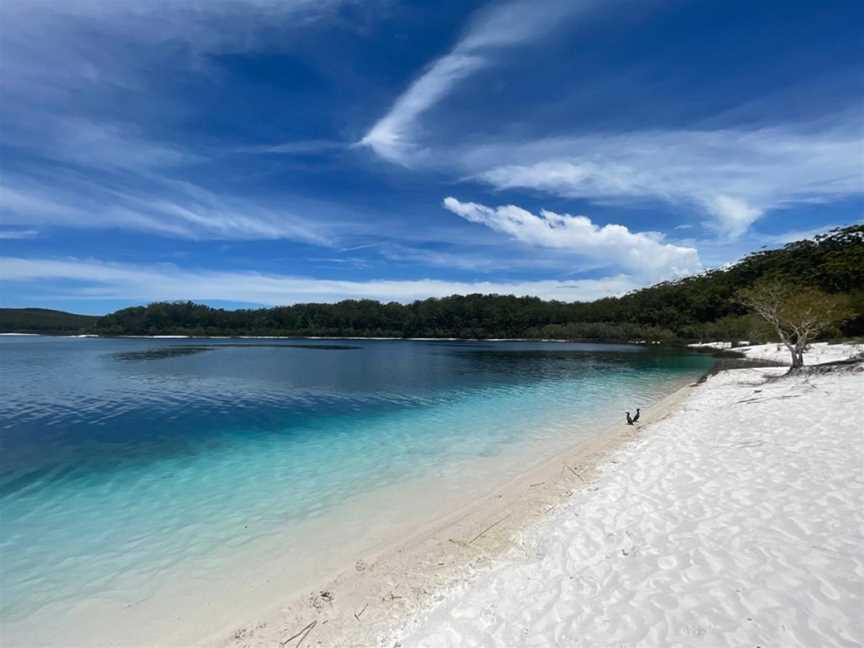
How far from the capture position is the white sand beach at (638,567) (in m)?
3.96

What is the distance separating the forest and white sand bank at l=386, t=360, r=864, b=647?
48.1m

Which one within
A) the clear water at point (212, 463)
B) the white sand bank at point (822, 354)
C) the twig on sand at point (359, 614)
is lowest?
the clear water at point (212, 463)

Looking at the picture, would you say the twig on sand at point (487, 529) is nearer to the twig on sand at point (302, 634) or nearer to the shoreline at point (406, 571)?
the shoreline at point (406, 571)

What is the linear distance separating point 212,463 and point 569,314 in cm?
14639

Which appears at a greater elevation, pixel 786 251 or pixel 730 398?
pixel 786 251

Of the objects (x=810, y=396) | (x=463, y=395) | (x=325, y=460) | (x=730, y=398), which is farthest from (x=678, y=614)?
(x=463, y=395)

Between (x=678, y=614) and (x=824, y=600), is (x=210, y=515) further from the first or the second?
(x=824, y=600)

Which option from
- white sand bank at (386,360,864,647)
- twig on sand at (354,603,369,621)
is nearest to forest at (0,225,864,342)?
white sand bank at (386,360,864,647)

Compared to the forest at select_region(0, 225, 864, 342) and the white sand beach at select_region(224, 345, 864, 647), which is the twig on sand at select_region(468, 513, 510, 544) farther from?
the forest at select_region(0, 225, 864, 342)

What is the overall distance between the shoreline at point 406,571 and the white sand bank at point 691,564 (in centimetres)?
37

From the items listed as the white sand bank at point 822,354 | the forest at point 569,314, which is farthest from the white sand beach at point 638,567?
the forest at point 569,314

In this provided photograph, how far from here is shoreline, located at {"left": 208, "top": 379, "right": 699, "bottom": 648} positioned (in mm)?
4902

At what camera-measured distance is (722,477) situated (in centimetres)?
797

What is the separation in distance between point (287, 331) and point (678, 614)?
17114 centimetres
